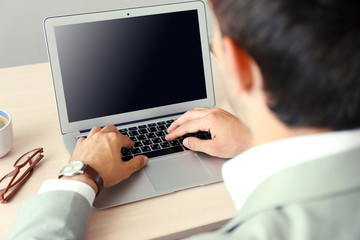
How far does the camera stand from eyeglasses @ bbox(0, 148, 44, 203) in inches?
39.5

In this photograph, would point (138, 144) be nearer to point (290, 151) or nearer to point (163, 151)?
point (163, 151)

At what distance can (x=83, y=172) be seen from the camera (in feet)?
3.13

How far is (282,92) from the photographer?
0.58m

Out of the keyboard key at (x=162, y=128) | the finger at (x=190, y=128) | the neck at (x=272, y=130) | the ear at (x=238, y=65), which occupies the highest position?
the ear at (x=238, y=65)

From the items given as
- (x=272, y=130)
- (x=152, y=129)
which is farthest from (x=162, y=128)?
(x=272, y=130)

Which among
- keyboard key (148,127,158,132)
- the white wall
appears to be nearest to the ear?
keyboard key (148,127,158,132)

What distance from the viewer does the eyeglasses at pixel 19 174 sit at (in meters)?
1.00

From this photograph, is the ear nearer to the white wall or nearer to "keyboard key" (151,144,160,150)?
"keyboard key" (151,144,160,150)

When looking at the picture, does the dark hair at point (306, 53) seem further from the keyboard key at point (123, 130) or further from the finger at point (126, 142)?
the keyboard key at point (123, 130)

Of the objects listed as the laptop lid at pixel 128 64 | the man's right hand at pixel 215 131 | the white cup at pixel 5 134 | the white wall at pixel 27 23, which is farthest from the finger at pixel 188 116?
the white wall at pixel 27 23

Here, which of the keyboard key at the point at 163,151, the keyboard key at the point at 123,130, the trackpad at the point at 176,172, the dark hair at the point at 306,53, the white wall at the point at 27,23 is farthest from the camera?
the white wall at the point at 27,23

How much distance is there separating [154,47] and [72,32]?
0.21 m

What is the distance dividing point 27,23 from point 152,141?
6.88 ft

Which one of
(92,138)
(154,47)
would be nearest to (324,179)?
(92,138)
